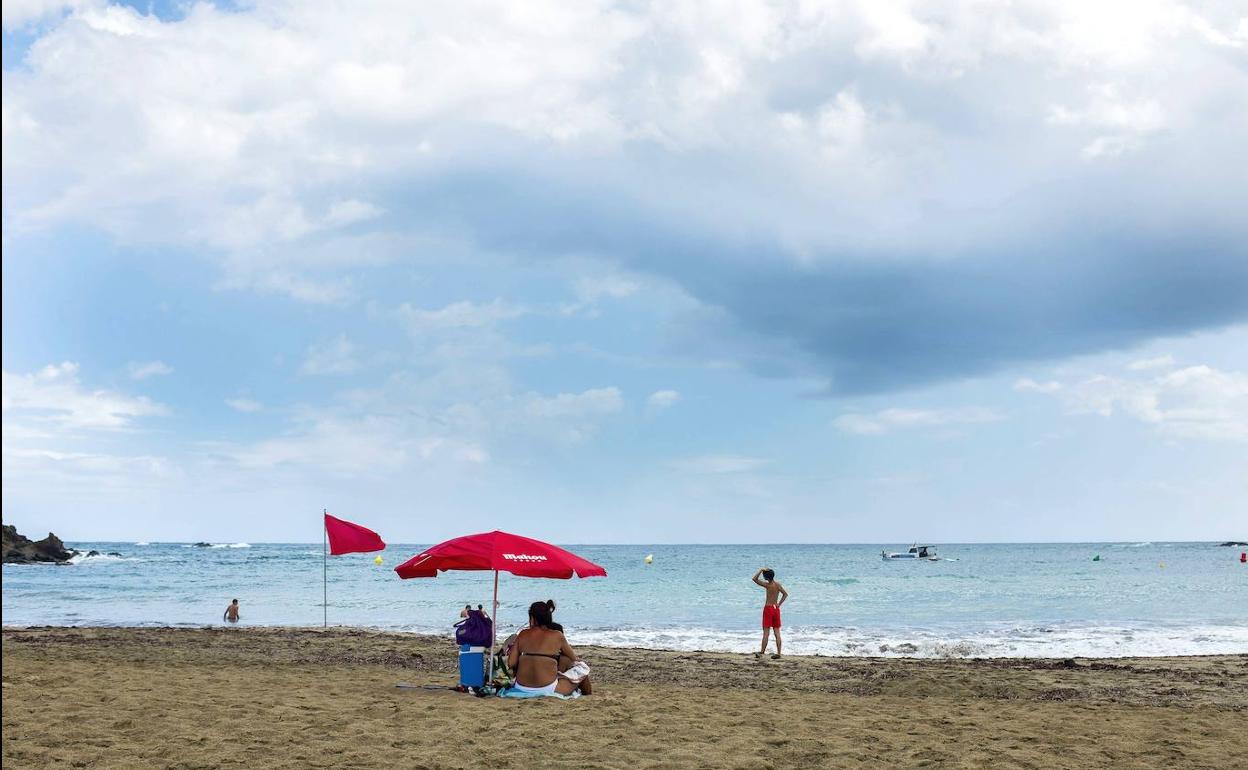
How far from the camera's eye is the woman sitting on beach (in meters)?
11.2

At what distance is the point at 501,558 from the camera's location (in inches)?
424

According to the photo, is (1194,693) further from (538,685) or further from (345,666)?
(345,666)

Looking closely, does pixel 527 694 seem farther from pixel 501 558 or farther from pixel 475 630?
pixel 501 558

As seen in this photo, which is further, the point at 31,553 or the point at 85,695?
the point at 31,553

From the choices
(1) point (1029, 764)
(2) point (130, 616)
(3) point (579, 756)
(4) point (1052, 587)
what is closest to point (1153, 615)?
(4) point (1052, 587)

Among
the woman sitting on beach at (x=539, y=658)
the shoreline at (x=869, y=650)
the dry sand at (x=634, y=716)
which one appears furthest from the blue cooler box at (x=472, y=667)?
the shoreline at (x=869, y=650)

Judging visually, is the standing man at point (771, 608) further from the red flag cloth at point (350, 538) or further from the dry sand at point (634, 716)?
the red flag cloth at point (350, 538)

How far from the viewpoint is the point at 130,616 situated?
92.1ft

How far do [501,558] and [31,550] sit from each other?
77050 mm

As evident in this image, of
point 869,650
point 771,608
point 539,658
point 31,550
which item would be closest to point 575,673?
point 539,658

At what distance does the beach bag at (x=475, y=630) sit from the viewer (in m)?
11.8

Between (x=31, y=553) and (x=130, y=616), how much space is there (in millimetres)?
54568

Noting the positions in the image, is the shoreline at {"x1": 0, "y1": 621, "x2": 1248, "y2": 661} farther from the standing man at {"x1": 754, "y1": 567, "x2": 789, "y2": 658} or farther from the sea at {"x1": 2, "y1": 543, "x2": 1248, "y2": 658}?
the standing man at {"x1": 754, "y1": 567, "x2": 789, "y2": 658}

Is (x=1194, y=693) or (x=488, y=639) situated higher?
(x=488, y=639)
